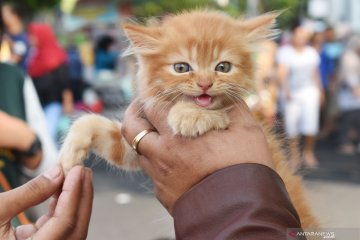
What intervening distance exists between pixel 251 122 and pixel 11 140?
122 centimetres

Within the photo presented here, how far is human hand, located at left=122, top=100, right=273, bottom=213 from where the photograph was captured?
5.11 feet

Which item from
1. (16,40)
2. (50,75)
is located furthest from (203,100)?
(50,75)

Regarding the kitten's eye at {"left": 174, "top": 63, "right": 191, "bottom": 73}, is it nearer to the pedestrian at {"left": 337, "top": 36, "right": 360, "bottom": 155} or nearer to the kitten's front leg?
the kitten's front leg

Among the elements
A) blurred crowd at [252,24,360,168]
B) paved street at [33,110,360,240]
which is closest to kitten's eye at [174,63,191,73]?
paved street at [33,110,360,240]

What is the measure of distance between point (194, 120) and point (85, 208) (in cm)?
40

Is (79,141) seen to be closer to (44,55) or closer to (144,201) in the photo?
(144,201)

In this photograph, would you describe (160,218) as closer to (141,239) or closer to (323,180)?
(141,239)

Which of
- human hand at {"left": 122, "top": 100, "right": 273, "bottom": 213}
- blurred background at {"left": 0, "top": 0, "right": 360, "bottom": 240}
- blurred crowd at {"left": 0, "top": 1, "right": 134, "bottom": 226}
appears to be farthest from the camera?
blurred background at {"left": 0, "top": 0, "right": 360, "bottom": 240}

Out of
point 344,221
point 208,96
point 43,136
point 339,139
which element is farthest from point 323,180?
point 208,96

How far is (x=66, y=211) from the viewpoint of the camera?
5.45ft

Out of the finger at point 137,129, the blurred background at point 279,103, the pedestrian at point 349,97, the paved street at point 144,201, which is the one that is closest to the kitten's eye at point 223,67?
the finger at point 137,129

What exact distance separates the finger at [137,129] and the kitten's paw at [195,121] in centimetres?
7

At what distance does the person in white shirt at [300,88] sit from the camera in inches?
332

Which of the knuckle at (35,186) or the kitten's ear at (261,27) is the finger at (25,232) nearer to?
the knuckle at (35,186)
